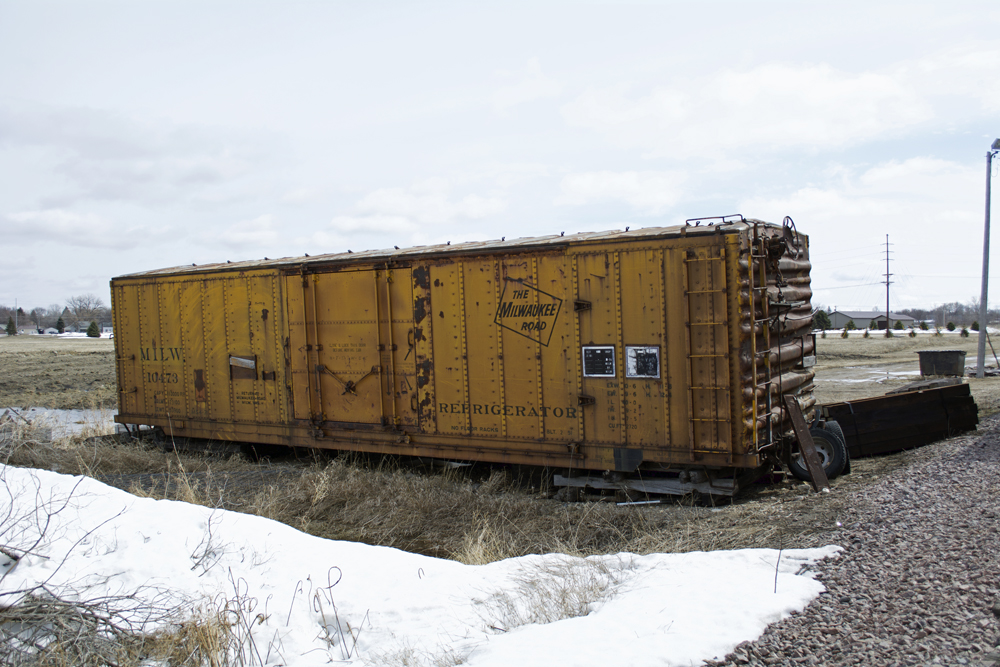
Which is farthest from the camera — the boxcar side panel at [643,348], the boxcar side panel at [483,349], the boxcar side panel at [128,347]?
the boxcar side panel at [128,347]

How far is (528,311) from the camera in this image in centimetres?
907

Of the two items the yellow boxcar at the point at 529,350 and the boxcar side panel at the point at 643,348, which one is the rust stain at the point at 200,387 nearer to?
the yellow boxcar at the point at 529,350

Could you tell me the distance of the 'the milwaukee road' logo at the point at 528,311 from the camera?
891cm

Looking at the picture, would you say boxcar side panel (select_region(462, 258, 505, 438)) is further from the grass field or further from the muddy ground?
the muddy ground

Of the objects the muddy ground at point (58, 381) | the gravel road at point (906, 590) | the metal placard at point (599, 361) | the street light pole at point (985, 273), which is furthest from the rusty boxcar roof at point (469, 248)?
the street light pole at point (985, 273)

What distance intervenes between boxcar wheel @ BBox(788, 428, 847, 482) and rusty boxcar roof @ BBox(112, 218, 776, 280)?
9.61 feet

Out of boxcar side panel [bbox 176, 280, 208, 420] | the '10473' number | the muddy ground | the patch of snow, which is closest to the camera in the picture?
the patch of snow

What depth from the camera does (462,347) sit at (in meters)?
9.56

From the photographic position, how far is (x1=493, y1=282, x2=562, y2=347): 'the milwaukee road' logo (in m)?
8.91

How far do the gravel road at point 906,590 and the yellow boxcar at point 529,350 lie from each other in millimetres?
1964

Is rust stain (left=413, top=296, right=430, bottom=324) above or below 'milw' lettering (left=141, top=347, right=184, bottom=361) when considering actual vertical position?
above

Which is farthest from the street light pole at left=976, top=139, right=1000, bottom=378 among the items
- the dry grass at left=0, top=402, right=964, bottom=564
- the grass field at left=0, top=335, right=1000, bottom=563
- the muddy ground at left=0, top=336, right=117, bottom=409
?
the muddy ground at left=0, top=336, right=117, bottom=409

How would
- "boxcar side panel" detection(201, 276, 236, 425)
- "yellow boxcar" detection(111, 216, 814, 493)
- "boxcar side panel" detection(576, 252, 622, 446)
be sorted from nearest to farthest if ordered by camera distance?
"yellow boxcar" detection(111, 216, 814, 493) < "boxcar side panel" detection(576, 252, 622, 446) < "boxcar side panel" detection(201, 276, 236, 425)

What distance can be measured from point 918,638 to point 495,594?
9.37 feet
